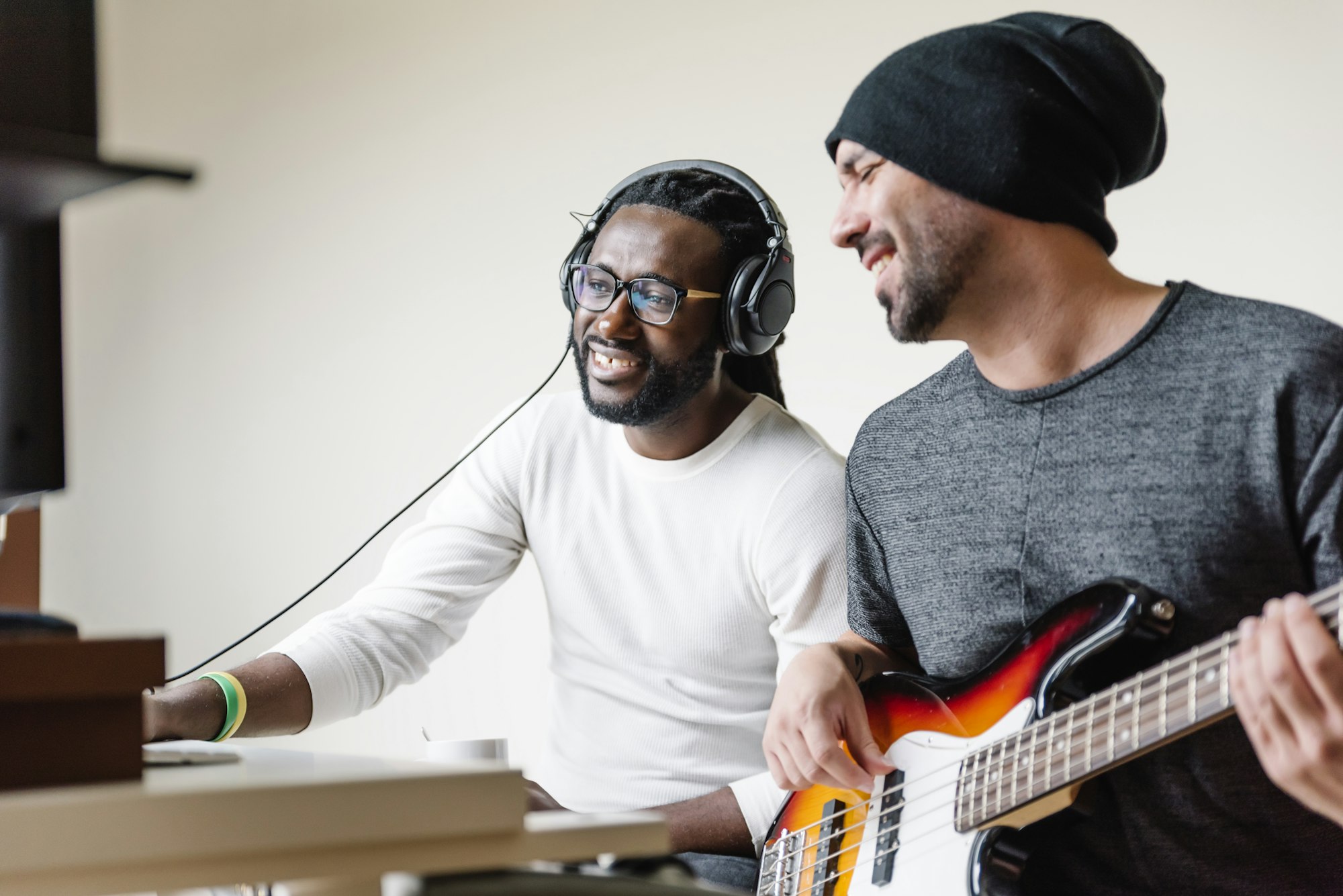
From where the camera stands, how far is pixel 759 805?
1.55m

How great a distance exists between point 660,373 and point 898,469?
19.0 inches

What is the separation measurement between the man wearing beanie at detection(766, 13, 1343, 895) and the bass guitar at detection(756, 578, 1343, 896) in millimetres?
41

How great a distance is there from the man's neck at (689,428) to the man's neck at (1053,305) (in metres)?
0.58

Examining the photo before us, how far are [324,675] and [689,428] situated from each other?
2.03 ft

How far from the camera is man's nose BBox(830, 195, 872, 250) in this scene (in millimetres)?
1336

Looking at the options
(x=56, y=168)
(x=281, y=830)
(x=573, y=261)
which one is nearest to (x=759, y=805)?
(x=573, y=261)

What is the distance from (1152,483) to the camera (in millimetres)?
1154

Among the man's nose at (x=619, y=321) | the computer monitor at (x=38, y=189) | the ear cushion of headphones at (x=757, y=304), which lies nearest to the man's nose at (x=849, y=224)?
the ear cushion of headphones at (x=757, y=304)

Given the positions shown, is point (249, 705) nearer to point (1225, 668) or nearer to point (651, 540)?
point (651, 540)

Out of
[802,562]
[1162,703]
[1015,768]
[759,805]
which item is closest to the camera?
[1162,703]

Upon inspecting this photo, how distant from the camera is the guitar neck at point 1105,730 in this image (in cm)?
93

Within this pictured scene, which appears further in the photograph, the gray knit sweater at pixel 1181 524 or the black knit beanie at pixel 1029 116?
the black knit beanie at pixel 1029 116

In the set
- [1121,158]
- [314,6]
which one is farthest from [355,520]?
[1121,158]

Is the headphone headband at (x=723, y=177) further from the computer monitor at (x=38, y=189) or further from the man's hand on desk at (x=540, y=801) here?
the computer monitor at (x=38, y=189)
